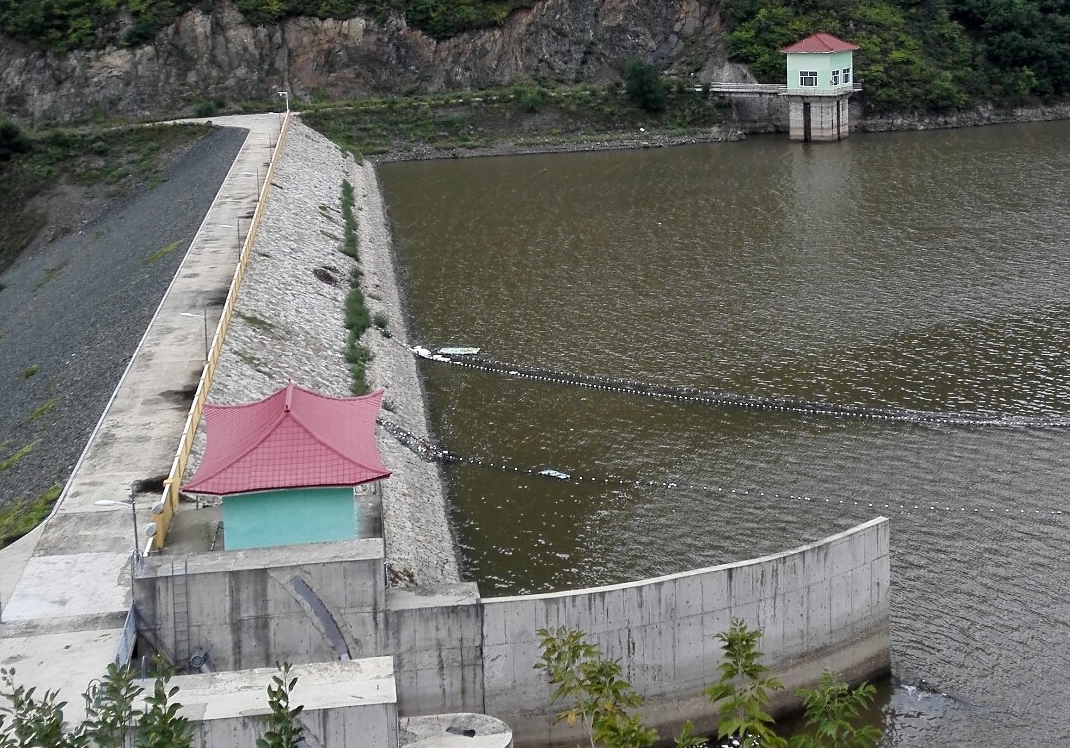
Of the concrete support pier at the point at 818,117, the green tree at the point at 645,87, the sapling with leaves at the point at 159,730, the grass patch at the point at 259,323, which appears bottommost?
the grass patch at the point at 259,323

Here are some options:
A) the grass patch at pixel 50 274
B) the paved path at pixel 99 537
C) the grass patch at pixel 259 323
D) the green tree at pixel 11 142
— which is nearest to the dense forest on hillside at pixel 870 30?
the green tree at pixel 11 142

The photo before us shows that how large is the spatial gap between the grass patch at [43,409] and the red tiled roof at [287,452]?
1170cm

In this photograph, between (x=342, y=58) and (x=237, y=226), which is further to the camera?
(x=342, y=58)

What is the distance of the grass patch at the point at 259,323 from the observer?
38.0 meters

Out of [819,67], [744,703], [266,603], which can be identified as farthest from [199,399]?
[819,67]

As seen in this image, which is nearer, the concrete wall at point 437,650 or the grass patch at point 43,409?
the concrete wall at point 437,650

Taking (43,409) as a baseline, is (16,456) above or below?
below

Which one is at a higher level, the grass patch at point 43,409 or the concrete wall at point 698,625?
the grass patch at point 43,409

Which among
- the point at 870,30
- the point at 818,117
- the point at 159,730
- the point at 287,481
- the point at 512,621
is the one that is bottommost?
the point at 512,621

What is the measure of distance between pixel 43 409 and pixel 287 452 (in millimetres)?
14194

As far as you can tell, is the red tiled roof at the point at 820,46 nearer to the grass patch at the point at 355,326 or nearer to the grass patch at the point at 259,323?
the grass patch at the point at 355,326

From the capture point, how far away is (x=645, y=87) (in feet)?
276

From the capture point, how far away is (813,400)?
36.0 meters

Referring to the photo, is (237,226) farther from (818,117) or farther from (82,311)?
(818,117)
